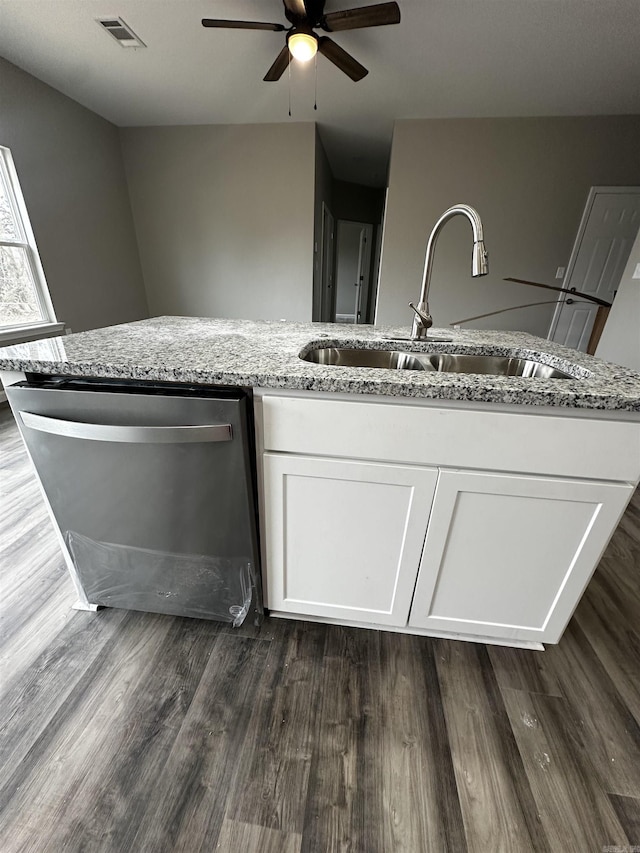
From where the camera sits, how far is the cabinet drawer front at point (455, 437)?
0.77 m

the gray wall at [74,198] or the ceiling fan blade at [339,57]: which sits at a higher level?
the ceiling fan blade at [339,57]

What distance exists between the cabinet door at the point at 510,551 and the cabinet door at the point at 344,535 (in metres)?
0.06

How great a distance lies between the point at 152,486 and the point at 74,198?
4.16 meters

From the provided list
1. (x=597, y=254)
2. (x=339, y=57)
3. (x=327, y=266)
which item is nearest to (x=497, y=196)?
(x=597, y=254)

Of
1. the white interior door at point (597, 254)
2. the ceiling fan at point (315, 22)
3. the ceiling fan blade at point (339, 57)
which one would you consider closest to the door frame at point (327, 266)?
the ceiling fan blade at point (339, 57)

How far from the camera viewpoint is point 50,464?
941 millimetres

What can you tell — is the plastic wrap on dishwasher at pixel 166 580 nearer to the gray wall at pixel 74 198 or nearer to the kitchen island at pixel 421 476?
the kitchen island at pixel 421 476

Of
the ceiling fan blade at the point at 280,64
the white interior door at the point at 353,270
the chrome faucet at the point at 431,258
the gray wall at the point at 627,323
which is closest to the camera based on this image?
the chrome faucet at the point at 431,258

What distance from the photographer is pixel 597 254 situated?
3.80 m

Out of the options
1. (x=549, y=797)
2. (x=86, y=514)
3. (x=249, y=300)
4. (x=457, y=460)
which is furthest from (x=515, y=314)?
(x=86, y=514)

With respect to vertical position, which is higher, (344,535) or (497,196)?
(497,196)

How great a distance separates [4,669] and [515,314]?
4.97 m

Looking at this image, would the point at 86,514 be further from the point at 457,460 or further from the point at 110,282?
the point at 110,282

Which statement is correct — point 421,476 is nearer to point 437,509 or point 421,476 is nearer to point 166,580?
point 437,509
